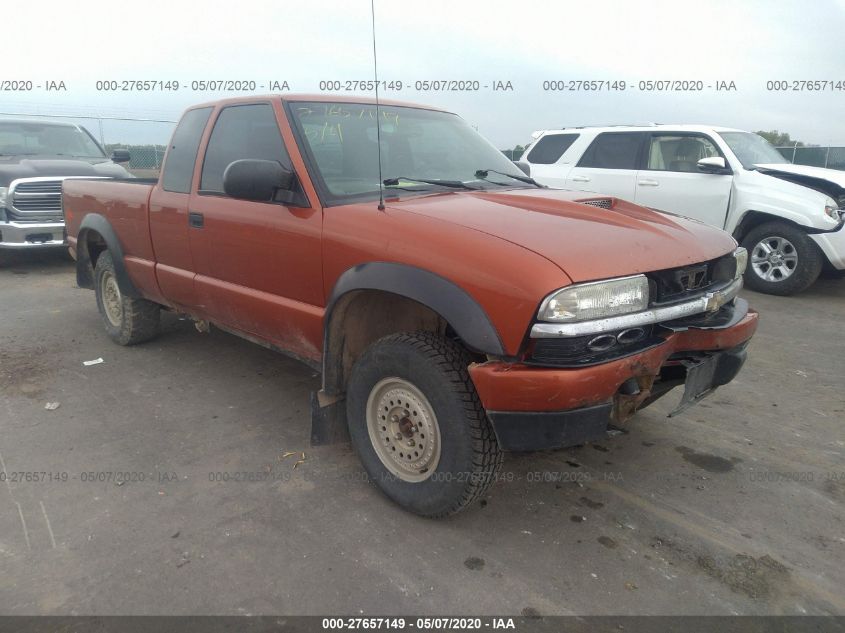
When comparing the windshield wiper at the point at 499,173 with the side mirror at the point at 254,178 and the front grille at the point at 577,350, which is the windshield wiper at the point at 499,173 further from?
the front grille at the point at 577,350

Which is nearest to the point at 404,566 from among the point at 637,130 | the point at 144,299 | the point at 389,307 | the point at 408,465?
the point at 408,465

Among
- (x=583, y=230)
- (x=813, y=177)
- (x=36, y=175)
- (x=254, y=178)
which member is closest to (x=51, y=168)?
(x=36, y=175)

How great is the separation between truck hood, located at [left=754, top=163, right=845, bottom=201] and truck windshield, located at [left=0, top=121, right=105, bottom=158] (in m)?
9.32

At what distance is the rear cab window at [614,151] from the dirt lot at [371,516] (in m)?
4.53

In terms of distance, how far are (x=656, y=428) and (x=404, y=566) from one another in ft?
6.43

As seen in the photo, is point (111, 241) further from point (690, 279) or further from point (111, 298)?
point (690, 279)

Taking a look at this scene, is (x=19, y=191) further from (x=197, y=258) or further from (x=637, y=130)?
(x=637, y=130)

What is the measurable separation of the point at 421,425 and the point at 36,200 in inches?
302

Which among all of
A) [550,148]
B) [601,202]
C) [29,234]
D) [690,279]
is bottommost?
[29,234]

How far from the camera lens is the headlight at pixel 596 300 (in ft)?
7.33

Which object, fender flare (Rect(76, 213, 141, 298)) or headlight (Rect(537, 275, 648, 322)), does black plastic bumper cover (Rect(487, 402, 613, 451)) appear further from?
fender flare (Rect(76, 213, 141, 298))

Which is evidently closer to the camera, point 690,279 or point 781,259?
point 690,279

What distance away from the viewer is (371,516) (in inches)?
111

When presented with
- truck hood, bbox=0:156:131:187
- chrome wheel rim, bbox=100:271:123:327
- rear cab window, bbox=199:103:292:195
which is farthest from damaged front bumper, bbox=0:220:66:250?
rear cab window, bbox=199:103:292:195
